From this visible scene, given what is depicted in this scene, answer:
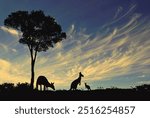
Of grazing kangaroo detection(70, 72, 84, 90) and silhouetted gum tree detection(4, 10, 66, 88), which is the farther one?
silhouetted gum tree detection(4, 10, 66, 88)

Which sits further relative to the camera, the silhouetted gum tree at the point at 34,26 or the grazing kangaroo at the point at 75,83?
the silhouetted gum tree at the point at 34,26

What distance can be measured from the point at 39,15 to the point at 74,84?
29072 millimetres

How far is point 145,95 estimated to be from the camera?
25.8 metres

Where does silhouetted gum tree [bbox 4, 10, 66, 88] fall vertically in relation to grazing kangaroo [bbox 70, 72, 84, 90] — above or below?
above

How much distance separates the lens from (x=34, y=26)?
6391 centimetres

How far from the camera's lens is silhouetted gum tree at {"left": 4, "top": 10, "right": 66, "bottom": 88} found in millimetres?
63250

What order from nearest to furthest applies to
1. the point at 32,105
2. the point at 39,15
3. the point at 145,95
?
the point at 32,105 → the point at 145,95 → the point at 39,15

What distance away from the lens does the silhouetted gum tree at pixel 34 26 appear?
6325cm

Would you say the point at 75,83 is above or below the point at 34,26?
below

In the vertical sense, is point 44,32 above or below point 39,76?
above

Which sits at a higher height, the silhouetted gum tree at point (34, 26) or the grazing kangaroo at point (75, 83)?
the silhouetted gum tree at point (34, 26)

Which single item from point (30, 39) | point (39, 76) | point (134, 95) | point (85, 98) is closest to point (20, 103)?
point (85, 98)

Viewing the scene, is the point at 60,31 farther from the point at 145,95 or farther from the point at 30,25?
the point at 145,95

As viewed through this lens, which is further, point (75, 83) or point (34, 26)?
point (34, 26)
